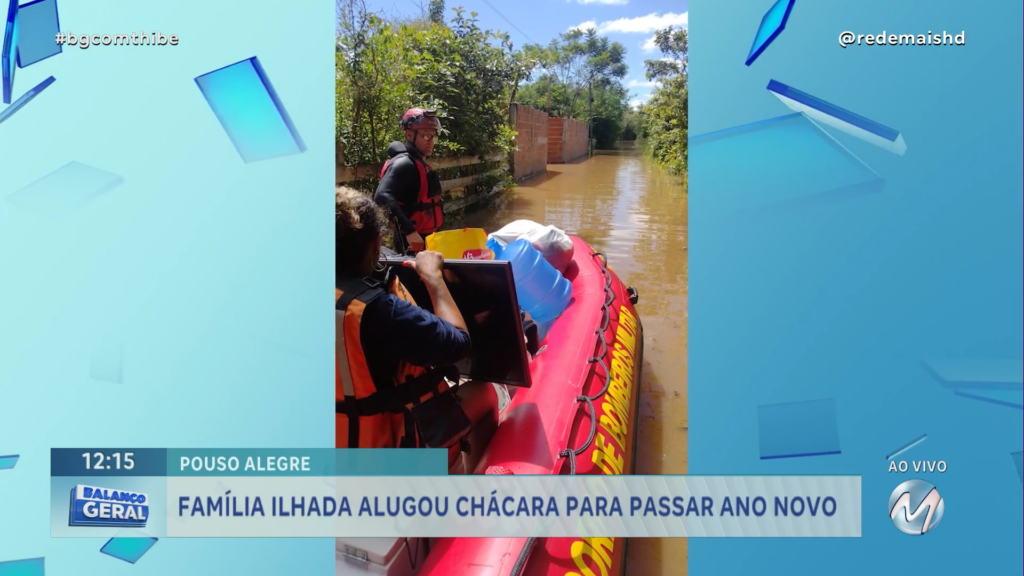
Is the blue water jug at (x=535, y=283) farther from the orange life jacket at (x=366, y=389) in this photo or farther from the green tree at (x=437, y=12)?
the green tree at (x=437, y=12)

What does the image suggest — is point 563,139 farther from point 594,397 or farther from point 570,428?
point 570,428

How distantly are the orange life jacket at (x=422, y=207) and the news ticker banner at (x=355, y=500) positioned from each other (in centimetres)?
179

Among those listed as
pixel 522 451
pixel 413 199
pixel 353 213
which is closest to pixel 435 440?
pixel 522 451

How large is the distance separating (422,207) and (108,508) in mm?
1951

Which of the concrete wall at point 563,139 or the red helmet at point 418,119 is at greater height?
the concrete wall at point 563,139

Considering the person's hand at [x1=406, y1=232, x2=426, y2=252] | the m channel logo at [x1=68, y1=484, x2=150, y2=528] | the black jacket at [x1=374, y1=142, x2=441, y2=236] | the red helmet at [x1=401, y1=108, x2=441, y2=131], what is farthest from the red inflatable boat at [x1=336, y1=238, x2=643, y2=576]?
the red helmet at [x1=401, y1=108, x2=441, y2=131]

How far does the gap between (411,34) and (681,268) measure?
296 cm

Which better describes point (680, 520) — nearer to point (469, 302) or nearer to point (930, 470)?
point (930, 470)

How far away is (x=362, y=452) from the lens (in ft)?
4.83

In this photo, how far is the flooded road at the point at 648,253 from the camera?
2900 mm

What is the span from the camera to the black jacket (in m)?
3.01

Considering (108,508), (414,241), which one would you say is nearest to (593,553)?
(108,508)

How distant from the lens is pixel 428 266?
166 cm

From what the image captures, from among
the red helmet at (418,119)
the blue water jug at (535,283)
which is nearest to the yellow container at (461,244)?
the blue water jug at (535,283)
